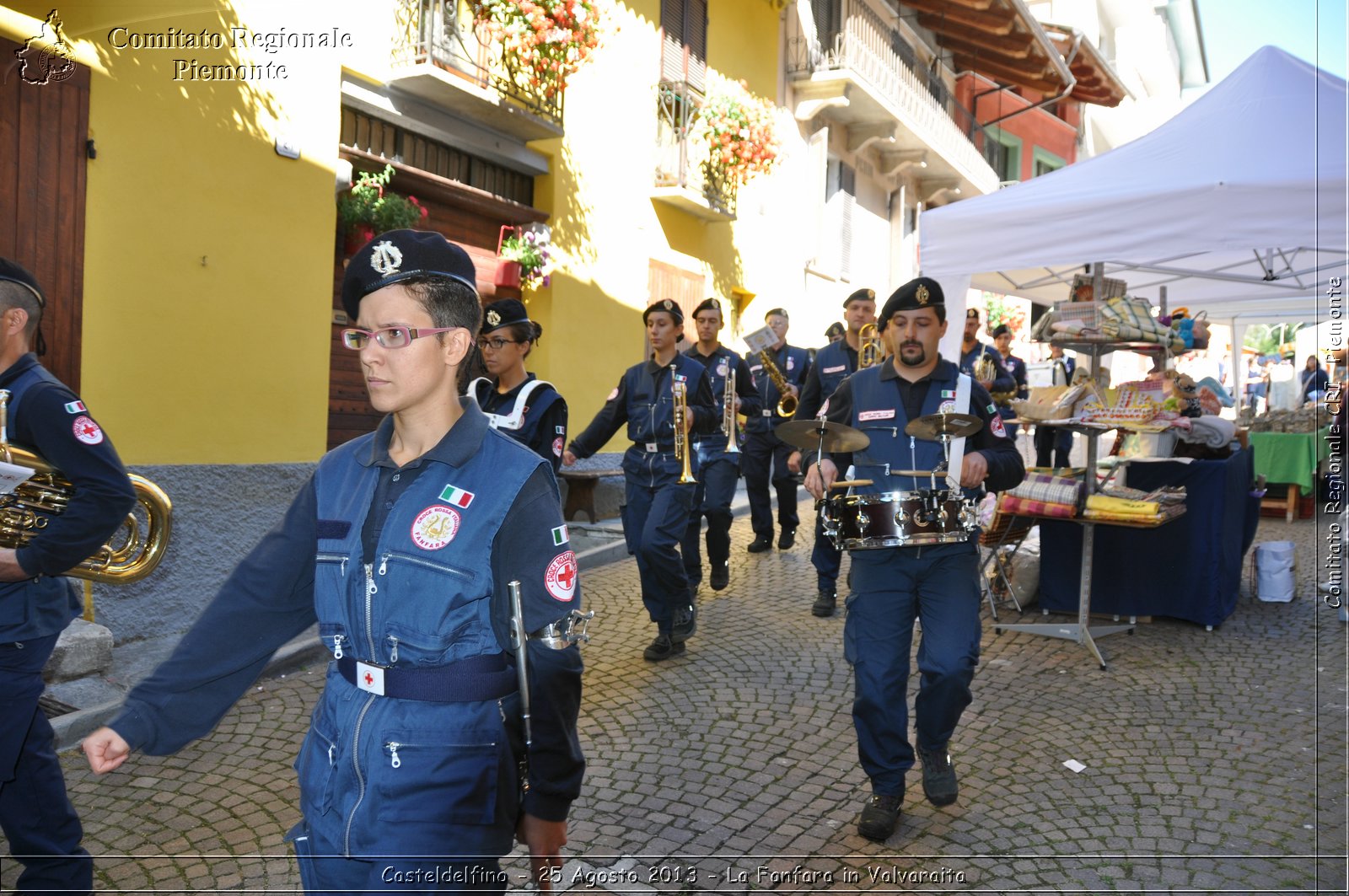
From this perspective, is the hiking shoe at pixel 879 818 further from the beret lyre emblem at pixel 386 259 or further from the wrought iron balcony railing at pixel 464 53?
the wrought iron balcony railing at pixel 464 53

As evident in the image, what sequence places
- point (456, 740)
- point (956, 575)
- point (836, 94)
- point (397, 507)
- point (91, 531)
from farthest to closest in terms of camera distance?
point (836, 94), point (956, 575), point (91, 531), point (397, 507), point (456, 740)

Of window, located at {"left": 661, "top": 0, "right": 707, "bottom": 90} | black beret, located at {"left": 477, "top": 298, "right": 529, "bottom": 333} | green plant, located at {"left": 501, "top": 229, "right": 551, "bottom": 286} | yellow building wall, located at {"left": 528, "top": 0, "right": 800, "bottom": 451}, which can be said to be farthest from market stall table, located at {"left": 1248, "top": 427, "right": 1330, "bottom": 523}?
black beret, located at {"left": 477, "top": 298, "right": 529, "bottom": 333}

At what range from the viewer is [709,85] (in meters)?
15.8

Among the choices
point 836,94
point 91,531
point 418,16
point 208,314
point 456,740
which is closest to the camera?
point 456,740

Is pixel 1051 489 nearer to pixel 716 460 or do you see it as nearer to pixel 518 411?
pixel 716 460

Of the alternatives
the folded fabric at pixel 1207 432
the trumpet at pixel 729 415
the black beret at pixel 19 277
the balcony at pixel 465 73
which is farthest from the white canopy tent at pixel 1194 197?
the black beret at pixel 19 277

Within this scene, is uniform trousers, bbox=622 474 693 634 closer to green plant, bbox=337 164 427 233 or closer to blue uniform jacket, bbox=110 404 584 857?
green plant, bbox=337 164 427 233

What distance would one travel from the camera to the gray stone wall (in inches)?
260

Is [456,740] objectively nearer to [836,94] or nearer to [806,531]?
[806,531]

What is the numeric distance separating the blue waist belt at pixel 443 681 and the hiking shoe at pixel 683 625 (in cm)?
458

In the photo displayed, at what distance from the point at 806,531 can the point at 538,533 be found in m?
10.1

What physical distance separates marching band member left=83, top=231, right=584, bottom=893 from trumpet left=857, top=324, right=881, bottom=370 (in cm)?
669

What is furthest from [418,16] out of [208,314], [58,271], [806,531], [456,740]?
[456,740]

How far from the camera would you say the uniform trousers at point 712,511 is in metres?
7.80
